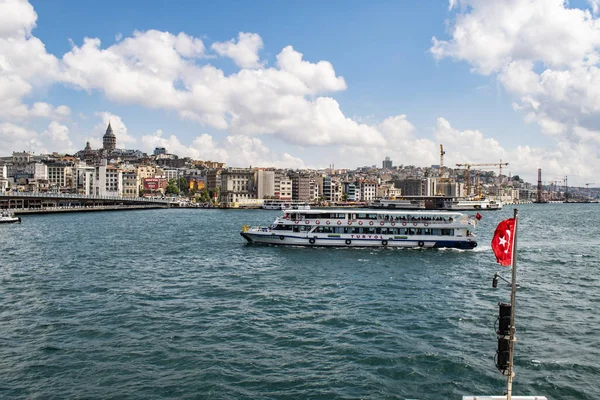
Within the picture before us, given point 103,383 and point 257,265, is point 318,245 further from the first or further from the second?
point 103,383

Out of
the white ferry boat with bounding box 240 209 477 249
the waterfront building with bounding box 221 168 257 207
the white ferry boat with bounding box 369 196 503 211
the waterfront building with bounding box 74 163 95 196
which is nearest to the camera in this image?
the white ferry boat with bounding box 240 209 477 249

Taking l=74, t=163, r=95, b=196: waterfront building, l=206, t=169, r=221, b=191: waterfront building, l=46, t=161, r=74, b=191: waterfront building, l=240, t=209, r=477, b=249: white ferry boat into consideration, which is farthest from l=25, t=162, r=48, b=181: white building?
l=240, t=209, r=477, b=249: white ferry boat

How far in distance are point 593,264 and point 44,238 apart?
1911 inches

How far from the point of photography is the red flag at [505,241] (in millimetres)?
9281

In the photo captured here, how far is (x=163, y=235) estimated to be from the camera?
180ft

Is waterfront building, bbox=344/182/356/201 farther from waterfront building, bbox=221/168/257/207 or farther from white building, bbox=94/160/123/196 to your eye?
white building, bbox=94/160/123/196

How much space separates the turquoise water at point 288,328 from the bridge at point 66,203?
6991cm

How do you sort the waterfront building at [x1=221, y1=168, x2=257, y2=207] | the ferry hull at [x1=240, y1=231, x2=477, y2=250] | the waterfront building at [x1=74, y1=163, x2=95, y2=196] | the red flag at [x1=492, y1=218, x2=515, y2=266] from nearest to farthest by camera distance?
1. the red flag at [x1=492, y1=218, x2=515, y2=266]
2. the ferry hull at [x1=240, y1=231, x2=477, y2=250]
3. the waterfront building at [x1=74, y1=163, x2=95, y2=196]
4. the waterfront building at [x1=221, y1=168, x2=257, y2=207]

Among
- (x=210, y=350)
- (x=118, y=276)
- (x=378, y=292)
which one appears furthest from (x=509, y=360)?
(x=118, y=276)

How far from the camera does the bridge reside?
96.3 m

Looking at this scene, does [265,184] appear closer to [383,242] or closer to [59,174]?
[59,174]

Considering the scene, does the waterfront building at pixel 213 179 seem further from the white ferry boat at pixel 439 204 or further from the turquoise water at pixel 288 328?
the turquoise water at pixel 288 328

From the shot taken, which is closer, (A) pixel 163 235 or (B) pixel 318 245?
(B) pixel 318 245

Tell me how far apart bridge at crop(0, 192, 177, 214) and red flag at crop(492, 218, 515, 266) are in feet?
298
